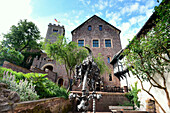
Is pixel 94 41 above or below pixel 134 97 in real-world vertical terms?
above

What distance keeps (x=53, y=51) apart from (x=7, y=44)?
16048 millimetres

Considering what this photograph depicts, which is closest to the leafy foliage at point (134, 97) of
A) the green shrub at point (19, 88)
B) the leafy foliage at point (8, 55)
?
the green shrub at point (19, 88)

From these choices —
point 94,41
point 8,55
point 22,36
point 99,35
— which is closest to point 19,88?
point 8,55

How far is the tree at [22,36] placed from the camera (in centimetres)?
1762

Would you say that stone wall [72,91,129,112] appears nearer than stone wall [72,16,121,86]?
Yes

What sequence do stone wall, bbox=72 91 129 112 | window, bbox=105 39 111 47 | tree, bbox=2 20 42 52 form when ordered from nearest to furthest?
stone wall, bbox=72 91 129 112
window, bbox=105 39 111 47
tree, bbox=2 20 42 52

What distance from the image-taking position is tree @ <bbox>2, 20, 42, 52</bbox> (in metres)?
17.6

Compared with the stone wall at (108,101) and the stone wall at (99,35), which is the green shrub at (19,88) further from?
the stone wall at (99,35)

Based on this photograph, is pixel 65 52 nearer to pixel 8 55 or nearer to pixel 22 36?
pixel 8 55

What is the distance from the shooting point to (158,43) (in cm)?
426

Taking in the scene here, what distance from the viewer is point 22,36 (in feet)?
61.1

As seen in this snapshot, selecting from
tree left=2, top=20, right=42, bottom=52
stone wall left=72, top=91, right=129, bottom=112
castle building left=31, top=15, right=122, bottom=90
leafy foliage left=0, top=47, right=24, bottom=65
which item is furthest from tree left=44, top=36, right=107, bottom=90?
tree left=2, top=20, right=42, bottom=52

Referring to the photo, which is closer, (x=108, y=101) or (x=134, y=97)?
(x=134, y=97)

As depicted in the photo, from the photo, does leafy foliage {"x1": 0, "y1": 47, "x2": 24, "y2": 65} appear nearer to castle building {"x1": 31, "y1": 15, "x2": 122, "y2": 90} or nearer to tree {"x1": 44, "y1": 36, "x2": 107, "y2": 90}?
castle building {"x1": 31, "y1": 15, "x2": 122, "y2": 90}
